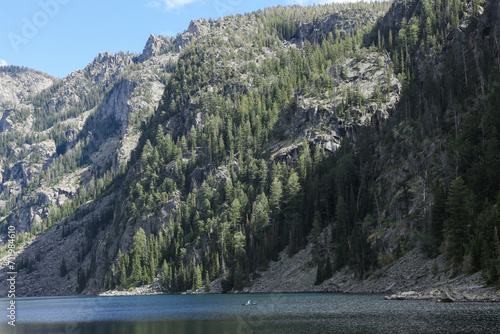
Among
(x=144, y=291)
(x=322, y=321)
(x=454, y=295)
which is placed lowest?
(x=144, y=291)

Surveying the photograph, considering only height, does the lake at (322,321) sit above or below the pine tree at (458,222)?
below

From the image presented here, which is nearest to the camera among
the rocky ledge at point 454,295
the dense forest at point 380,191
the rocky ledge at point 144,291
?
the rocky ledge at point 454,295

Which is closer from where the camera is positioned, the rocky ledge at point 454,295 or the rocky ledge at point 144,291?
the rocky ledge at point 454,295

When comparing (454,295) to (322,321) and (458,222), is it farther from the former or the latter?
(322,321)

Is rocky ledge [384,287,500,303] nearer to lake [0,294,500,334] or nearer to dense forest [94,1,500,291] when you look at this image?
lake [0,294,500,334]

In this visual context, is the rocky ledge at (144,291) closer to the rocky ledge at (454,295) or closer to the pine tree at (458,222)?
the rocky ledge at (454,295)

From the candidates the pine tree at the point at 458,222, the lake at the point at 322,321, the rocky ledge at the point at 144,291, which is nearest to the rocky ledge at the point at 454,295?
the lake at the point at 322,321

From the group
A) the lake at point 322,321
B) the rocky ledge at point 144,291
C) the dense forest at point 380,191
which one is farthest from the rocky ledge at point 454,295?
the rocky ledge at point 144,291

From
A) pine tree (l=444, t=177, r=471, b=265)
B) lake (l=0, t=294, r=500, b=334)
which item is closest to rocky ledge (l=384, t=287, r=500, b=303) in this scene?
lake (l=0, t=294, r=500, b=334)

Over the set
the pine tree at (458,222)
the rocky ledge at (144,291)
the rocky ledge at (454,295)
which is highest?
the pine tree at (458,222)

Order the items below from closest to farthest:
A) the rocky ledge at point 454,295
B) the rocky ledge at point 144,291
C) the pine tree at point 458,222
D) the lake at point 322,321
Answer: the lake at point 322,321, the rocky ledge at point 454,295, the pine tree at point 458,222, the rocky ledge at point 144,291

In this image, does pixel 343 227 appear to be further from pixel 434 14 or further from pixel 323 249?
pixel 434 14

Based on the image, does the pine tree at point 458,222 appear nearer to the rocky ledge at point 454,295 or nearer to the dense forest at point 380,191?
the dense forest at point 380,191

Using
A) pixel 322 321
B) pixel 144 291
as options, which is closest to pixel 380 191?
pixel 322 321
